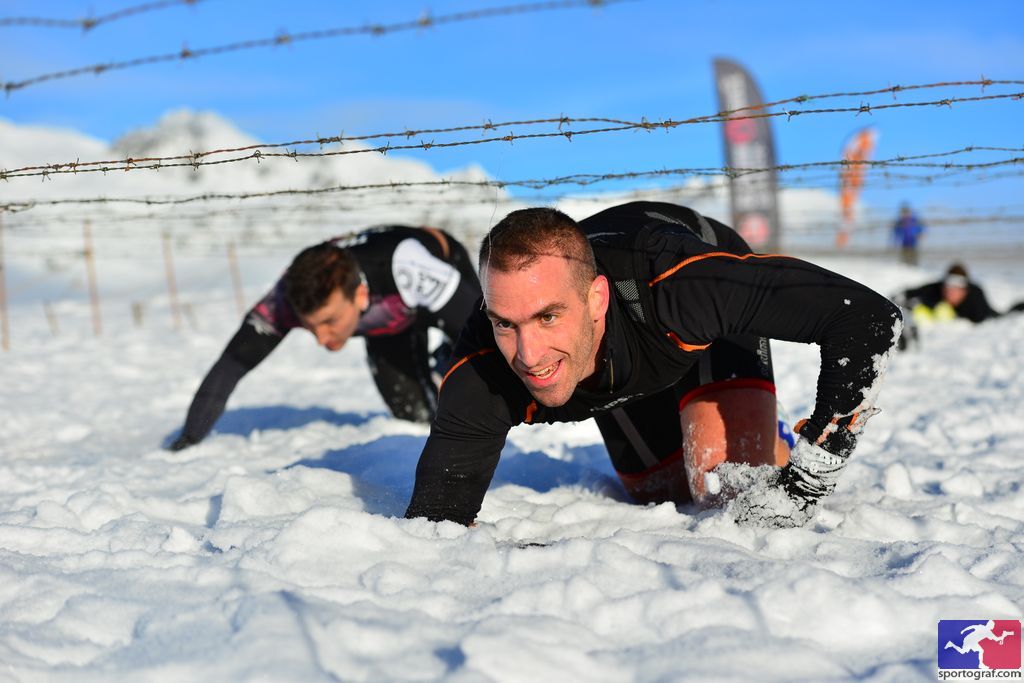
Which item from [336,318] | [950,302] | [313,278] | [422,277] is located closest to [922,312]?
[950,302]

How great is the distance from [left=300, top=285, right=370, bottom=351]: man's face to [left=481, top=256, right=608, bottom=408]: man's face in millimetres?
2033

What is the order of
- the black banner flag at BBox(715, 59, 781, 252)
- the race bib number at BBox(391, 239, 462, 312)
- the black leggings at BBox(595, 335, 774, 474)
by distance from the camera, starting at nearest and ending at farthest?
the black leggings at BBox(595, 335, 774, 474), the race bib number at BBox(391, 239, 462, 312), the black banner flag at BBox(715, 59, 781, 252)

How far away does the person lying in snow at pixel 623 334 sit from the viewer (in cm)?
268

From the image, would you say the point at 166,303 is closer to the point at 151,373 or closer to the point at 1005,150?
the point at 151,373

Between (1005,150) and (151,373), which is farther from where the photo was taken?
(151,373)

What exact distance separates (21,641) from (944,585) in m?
2.24

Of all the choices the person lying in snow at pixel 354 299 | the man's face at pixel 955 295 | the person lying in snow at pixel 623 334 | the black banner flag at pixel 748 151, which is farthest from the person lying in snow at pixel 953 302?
the person lying in snow at pixel 623 334

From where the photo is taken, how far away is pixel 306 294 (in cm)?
452

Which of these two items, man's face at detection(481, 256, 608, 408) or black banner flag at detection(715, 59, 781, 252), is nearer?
man's face at detection(481, 256, 608, 408)

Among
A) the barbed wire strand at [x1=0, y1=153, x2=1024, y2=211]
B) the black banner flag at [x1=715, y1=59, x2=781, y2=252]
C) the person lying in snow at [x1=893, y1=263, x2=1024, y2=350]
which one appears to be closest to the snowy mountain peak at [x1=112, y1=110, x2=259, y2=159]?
the black banner flag at [x1=715, y1=59, x2=781, y2=252]

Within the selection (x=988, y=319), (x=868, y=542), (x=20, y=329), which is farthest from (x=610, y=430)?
(x=20, y=329)

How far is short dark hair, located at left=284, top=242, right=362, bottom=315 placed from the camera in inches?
178

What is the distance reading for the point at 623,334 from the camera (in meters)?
2.89

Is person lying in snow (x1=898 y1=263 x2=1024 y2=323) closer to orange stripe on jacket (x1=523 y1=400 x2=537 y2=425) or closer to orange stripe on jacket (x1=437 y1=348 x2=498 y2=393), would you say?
orange stripe on jacket (x1=523 y1=400 x2=537 y2=425)
